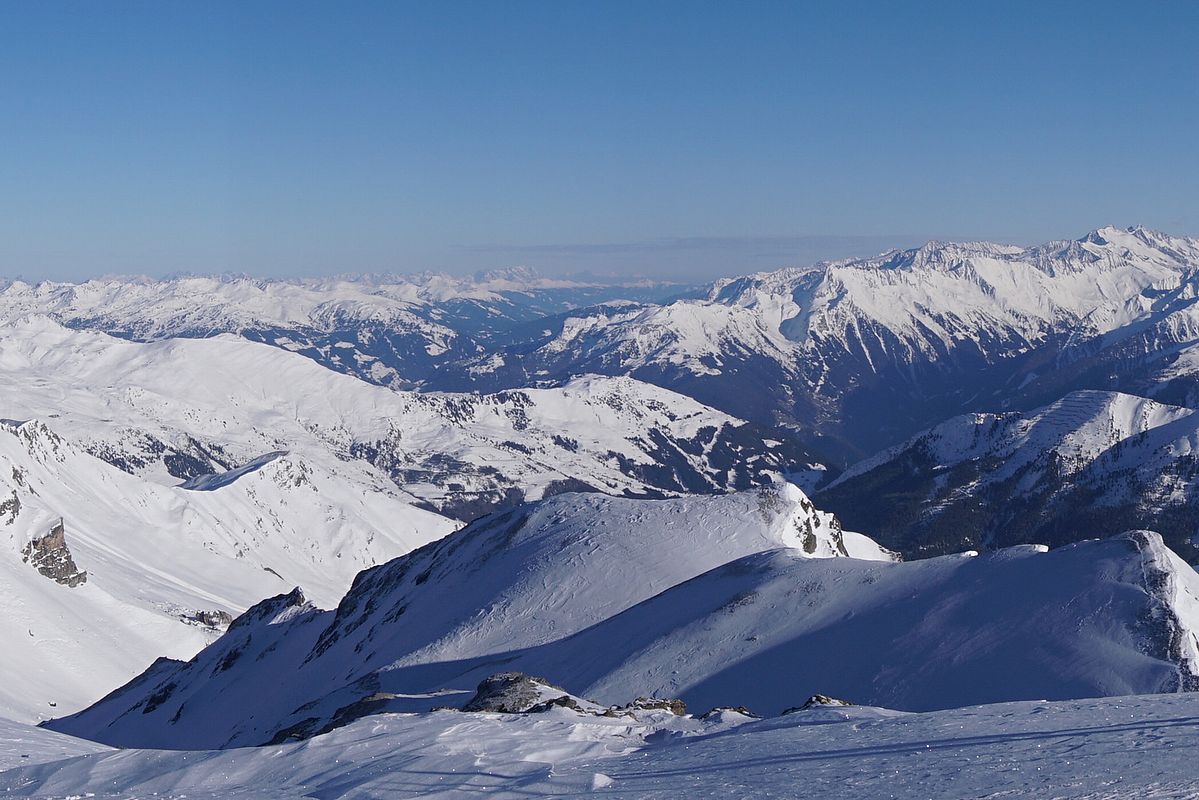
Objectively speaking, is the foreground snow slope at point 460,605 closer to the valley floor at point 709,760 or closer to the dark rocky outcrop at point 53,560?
the valley floor at point 709,760

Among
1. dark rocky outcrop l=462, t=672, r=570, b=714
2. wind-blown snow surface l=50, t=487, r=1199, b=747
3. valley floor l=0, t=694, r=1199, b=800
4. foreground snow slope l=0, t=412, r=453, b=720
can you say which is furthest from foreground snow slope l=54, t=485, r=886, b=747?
valley floor l=0, t=694, r=1199, b=800

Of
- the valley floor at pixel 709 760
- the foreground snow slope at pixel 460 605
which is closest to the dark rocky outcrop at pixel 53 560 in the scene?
the foreground snow slope at pixel 460 605

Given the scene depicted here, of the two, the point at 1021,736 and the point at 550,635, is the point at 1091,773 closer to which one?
the point at 1021,736

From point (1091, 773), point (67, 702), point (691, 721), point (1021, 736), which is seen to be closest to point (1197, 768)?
point (1091, 773)

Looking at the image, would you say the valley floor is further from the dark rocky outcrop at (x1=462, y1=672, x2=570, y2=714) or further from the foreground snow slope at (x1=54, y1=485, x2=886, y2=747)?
the foreground snow slope at (x1=54, y1=485, x2=886, y2=747)

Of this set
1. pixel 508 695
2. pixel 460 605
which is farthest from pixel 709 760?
pixel 460 605

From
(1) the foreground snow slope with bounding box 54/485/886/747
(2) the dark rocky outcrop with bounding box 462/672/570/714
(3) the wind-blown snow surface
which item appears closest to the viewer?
(2) the dark rocky outcrop with bounding box 462/672/570/714

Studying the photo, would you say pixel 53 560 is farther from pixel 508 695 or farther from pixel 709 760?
pixel 709 760
